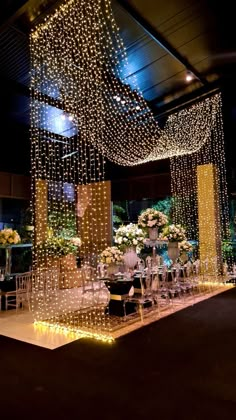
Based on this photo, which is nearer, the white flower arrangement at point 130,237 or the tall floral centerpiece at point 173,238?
the white flower arrangement at point 130,237

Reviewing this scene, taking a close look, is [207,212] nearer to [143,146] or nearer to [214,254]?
[214,254]

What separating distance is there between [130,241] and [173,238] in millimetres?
1276

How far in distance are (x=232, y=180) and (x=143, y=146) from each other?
302cm

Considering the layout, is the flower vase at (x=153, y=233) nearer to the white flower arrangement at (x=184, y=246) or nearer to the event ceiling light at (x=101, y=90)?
the white flower arrangement at (x=184, y=246)

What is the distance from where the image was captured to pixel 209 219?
9.98m

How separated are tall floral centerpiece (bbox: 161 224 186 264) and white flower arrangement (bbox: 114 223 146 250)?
→ 890 mm

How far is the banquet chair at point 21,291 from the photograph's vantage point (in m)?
6.43

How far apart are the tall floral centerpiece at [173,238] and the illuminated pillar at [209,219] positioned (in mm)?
2659

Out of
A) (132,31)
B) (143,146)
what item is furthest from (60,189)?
(132,31)

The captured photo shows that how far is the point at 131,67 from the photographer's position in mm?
6781

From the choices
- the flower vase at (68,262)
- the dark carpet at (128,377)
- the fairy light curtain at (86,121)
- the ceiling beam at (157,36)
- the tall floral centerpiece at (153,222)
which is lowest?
the dark carpet at (128,377)

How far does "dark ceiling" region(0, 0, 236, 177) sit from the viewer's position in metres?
5.20

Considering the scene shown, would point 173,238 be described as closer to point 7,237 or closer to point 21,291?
point 21,291

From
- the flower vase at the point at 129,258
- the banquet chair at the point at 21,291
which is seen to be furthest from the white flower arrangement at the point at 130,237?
the banquet chair at the point at 21,291
